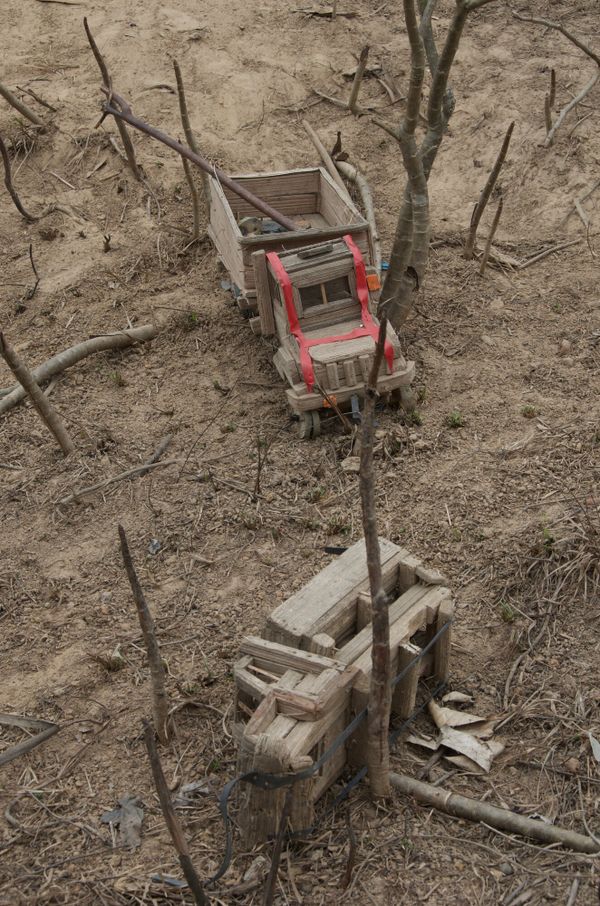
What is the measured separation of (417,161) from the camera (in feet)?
21.4

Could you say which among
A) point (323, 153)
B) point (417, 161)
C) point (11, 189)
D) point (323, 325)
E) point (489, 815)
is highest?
point (417, 161)

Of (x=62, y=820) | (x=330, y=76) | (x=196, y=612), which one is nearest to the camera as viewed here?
(x=62, y=820)

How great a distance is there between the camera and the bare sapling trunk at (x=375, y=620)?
341 centimetres

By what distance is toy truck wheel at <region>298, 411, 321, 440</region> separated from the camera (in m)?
6.99

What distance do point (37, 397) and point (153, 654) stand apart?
2.84 metres

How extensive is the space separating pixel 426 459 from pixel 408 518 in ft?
2.34

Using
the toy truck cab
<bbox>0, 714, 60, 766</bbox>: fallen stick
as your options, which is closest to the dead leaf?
<bbox>0, 714, 60, 766</bbox>: fallen stick

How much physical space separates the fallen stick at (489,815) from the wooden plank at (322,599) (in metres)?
0.80

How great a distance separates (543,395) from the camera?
287 inches

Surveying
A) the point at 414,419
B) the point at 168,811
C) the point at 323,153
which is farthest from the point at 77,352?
the point at 168,811

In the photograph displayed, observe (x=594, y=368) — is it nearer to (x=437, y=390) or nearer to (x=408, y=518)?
(x=437, y=390)

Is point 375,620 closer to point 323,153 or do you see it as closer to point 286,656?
point 286,656

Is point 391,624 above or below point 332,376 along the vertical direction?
below

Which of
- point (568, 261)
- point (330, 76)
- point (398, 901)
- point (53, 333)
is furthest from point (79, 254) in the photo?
point (398, 901)
